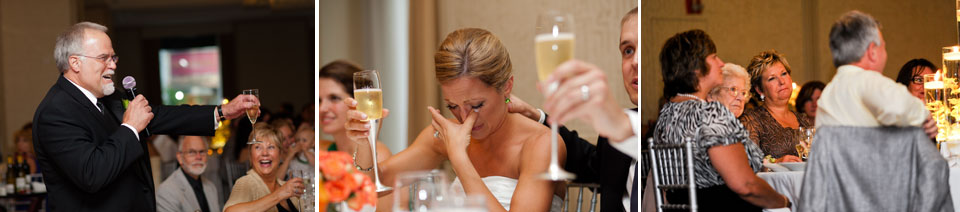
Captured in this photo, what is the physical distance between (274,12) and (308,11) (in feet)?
2.78

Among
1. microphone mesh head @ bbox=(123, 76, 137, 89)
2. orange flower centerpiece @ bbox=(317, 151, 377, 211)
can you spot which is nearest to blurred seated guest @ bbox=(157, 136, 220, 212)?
microphone mesh head @ bbox=(123, 76, 137, 89)

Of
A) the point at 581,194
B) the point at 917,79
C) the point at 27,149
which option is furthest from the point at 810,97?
the point at 27,149

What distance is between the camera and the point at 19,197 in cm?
604

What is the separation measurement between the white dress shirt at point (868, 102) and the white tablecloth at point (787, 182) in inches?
27.8

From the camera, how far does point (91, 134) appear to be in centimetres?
337

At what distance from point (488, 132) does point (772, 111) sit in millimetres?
2681

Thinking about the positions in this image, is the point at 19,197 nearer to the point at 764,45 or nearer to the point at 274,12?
the point at 274,12

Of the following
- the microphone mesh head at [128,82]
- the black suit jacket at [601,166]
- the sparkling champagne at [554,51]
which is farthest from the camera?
the microphone mesh head at [128,82]

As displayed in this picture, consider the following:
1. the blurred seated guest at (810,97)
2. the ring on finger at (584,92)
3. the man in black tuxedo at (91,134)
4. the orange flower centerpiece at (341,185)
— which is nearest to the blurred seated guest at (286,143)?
the man in black tuxedo at (91,134)

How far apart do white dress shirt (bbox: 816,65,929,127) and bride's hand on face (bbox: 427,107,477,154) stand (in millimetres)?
1180

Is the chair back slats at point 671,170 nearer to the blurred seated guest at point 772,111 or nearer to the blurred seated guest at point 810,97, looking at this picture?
the blurred seated guest at point 772,111

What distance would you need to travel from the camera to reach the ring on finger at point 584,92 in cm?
219

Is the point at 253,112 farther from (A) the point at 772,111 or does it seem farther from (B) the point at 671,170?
(A) the point at 772,111

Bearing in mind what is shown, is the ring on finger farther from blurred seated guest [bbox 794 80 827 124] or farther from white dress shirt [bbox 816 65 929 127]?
blurred seated guest [bbox 794 80 827 124]
